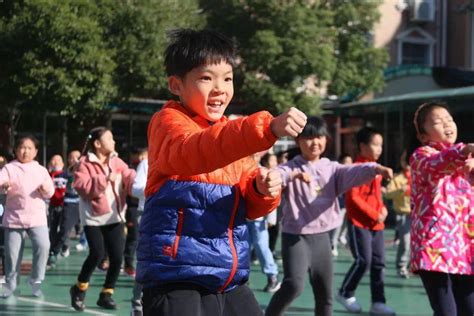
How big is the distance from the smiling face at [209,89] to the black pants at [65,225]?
26.4 feet

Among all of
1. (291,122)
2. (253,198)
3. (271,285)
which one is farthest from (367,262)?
(291,122)

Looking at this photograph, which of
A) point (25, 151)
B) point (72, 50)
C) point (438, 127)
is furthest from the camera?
point (72, 50)

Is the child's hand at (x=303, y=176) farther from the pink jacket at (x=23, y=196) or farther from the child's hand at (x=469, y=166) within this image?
the pink jacket at (x=23, y=196)

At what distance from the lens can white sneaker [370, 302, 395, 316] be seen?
23.7ft

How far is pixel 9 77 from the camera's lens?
669 inches

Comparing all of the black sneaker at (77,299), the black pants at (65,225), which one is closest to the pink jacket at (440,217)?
the black sneaker at (77,299)

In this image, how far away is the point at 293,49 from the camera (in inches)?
832

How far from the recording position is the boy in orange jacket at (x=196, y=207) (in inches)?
127

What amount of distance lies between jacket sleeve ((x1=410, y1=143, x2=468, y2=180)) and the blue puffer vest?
1.61 m

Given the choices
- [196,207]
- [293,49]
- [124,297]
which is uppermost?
[293,49]

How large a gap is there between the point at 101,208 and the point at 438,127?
3.58m

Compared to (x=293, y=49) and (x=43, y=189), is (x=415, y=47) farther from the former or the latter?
(x=43, y=189)

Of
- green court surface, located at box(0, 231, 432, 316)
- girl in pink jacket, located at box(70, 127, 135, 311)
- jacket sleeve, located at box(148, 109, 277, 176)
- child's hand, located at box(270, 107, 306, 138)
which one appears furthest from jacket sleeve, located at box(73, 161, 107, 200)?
child's hand, located at box(270, 107, 306, 138)

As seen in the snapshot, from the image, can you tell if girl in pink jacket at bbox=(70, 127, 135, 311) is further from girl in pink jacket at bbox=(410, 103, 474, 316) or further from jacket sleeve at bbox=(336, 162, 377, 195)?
girl in pink jacket at bbox=(410, 103, 474, 316)
